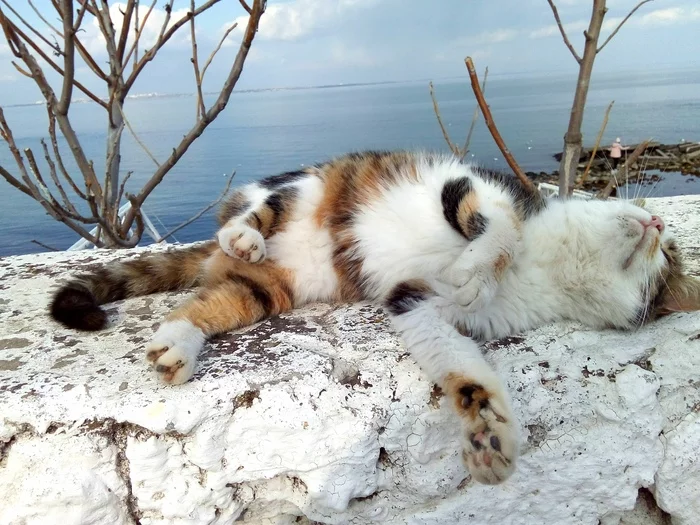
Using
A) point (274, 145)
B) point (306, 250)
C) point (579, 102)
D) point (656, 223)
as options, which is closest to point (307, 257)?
point (306, 250)

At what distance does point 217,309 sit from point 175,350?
290mm

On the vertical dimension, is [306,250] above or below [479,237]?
below

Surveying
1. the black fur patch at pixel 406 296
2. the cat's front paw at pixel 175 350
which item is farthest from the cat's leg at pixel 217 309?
the black fur patch at pixel 406 296

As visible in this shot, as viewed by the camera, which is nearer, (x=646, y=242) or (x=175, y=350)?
(x=175, y=350)

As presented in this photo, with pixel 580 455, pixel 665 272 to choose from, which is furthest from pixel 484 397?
pixel 665 272

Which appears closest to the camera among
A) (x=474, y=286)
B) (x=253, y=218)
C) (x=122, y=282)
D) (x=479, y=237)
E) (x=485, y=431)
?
(x=485, y=431)

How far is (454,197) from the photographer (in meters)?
1.46

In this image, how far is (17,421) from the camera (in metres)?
1.00

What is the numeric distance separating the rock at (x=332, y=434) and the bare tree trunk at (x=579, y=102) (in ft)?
2.92

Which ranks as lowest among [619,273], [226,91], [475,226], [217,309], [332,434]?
[332,434]

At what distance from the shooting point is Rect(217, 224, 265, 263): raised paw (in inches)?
58.9

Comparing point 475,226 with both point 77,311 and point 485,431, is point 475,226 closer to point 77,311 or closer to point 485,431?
point 485,431

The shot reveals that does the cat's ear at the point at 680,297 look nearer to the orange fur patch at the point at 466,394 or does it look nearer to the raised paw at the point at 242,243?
the orange fur patch at the point at 466,394

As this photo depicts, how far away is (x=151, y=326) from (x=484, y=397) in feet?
2.92
